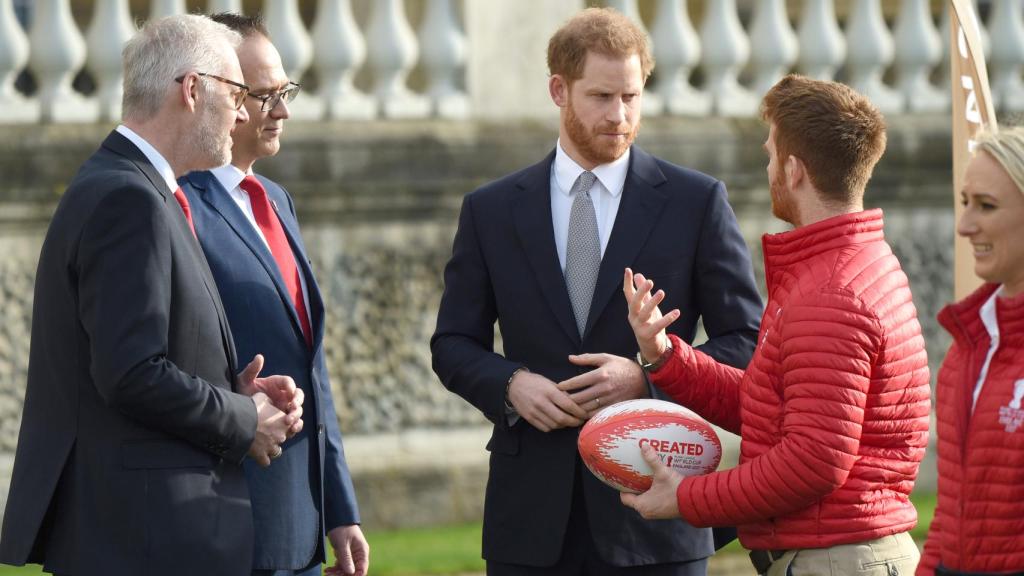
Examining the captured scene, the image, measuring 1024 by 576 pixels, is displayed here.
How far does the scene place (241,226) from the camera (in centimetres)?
429

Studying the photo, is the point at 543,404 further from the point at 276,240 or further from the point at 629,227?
the point at 276,240

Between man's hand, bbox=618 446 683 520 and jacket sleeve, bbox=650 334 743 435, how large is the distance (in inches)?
11.9

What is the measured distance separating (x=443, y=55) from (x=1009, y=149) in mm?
4486

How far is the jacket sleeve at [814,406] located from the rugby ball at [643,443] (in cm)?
27

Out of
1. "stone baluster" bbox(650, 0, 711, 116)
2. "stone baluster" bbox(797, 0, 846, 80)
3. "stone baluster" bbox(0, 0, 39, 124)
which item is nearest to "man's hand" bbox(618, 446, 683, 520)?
"stone baluster" bbox(0, 0, 39, 124)

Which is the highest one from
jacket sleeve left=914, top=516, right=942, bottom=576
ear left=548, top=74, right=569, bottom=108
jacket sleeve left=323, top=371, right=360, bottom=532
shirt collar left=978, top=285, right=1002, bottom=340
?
ear left=548, top=74, right=569, bottom=108

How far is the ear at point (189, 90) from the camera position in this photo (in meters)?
3.84

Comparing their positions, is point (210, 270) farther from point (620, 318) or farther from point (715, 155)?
point (715, 155)

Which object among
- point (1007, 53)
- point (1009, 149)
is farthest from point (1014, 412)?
point (1007, 53)

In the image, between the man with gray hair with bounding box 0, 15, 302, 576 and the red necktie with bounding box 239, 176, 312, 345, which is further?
the red necktie with bounding box 239, 176, 312, 345

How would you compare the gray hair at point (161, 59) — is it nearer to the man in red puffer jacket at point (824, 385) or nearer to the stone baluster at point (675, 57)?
the man in red puffer jacket at point (824, 385)

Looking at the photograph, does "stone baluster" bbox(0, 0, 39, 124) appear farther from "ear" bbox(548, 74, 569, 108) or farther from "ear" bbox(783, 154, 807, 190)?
"ear" bbox(783, 154, 807, 190)

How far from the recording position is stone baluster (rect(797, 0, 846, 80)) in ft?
26.2

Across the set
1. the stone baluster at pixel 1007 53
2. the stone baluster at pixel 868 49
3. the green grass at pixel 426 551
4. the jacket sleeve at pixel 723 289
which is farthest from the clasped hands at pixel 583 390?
the stone baluster at pixel 1007 53
